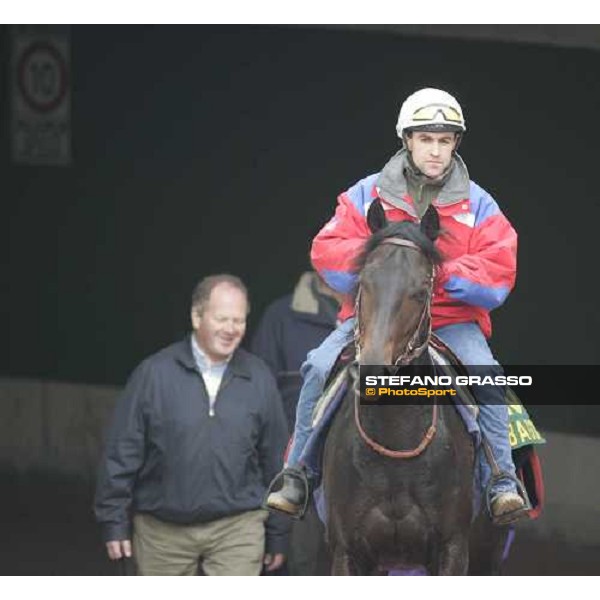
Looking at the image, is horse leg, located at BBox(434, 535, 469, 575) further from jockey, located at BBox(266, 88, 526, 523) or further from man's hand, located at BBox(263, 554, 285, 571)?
man's hand, located at BBox(263, 554, 285, 571)

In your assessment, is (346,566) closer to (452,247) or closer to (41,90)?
(452,247)

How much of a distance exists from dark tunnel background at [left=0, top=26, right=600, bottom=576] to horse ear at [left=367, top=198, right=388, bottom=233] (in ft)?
13.8

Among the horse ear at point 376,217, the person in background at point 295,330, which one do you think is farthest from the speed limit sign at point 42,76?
the horse ear at point 376,217

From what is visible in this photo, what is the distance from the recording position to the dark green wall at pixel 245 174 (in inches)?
490

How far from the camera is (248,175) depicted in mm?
13703

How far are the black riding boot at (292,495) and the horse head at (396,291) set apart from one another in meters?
0.89

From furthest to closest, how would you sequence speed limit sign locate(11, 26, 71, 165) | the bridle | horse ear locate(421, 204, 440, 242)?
1. speed limit sign locate(11, 26, 71, 165)
2. horse ear locate(421, 204, 440, 242)
3. the bridle

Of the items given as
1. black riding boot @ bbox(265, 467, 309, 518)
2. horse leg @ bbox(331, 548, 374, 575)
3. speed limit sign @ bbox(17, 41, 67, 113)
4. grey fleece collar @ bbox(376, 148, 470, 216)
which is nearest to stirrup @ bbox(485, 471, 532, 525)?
horse leg @ bbox(331, 548, 374, 575)

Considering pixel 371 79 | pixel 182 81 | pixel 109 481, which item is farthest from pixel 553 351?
pixel 109 481

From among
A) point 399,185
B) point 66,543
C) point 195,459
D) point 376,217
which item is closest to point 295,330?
point 195,459

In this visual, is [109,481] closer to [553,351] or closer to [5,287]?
[553,351]

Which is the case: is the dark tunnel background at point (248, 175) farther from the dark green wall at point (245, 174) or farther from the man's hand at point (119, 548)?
the man's hand at point (119, 548)

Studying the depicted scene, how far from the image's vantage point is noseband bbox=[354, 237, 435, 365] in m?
7.86
